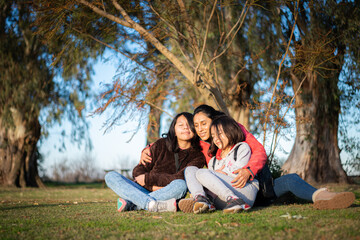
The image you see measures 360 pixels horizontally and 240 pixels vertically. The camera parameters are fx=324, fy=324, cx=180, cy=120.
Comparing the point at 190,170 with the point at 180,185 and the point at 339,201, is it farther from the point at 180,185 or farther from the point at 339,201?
the point at 339,201

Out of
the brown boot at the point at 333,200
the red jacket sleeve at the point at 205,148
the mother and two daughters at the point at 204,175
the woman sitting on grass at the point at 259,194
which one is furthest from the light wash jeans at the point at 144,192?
the brown boot at the point at 333,200

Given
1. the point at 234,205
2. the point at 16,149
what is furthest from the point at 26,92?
the point at 234,205

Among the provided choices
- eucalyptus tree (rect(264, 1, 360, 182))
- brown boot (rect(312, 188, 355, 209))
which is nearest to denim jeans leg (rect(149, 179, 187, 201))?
brown boot (rect(312, 188, 355, 209))

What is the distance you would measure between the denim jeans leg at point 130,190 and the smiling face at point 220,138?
2.97 feet

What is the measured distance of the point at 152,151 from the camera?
12.7 ft

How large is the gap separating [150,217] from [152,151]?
1031mm

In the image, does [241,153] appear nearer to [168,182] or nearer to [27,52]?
[168,182]

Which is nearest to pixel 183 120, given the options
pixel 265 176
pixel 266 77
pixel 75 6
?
pixel 265 176

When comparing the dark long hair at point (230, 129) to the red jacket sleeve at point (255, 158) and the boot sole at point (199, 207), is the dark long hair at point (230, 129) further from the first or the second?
the boot sole at point (199, 207)

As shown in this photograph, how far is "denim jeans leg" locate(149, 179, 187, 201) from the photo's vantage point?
3.38 m

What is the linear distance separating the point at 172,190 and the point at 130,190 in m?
0.47

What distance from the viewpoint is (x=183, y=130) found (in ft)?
12.4

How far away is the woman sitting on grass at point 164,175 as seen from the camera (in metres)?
3.39

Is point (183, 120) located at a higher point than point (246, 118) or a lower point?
lower
